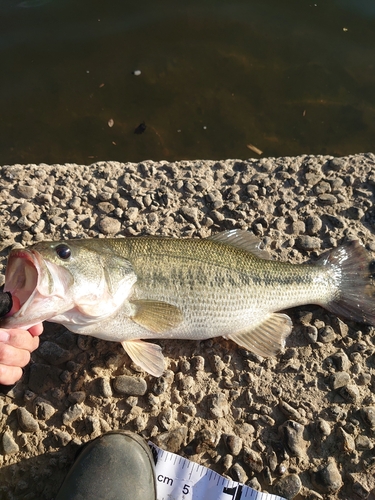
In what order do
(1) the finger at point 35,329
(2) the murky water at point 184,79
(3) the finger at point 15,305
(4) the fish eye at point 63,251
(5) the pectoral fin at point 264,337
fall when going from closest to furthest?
1. (3) the finger at point 15,305
2. (4) the fish eye at point 63,251
3. (1) the finger at point 35,329
4. (5) the pectoral fin at point 264,337
5. (2) the murky water at point 184,79

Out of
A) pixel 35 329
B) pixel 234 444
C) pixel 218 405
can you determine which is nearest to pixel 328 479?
pixel 234 444

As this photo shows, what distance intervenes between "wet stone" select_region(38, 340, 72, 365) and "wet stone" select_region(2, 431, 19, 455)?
1.94 ft

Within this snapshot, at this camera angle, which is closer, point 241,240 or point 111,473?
point 111,473

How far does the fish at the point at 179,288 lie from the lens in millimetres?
2797

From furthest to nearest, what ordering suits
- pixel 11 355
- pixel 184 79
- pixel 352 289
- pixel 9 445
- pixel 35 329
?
pixel 184 79 < pixel 352 289 < pixel 9 445 < pixel 35 329 < pixel 11 355

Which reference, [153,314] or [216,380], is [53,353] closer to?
[153,314]

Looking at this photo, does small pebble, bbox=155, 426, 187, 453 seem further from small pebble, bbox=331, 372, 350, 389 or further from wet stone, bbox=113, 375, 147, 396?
small pebble, bbox=331, 372, 350, 389

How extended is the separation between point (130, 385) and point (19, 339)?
0.93 meters

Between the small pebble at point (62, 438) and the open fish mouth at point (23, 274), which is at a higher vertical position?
the open fish mouth at point (23, 274)

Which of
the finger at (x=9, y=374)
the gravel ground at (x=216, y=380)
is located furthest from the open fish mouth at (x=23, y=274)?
the gravel ground at (x=216, y=380)

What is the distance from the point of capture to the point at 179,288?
10.2 feet

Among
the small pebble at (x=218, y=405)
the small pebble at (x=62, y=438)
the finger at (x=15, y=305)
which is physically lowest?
the small pebble at (x=62, y=438)

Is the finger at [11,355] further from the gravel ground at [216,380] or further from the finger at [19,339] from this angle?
the gravel ground at [216,380]

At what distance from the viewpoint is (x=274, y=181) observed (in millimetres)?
4145
